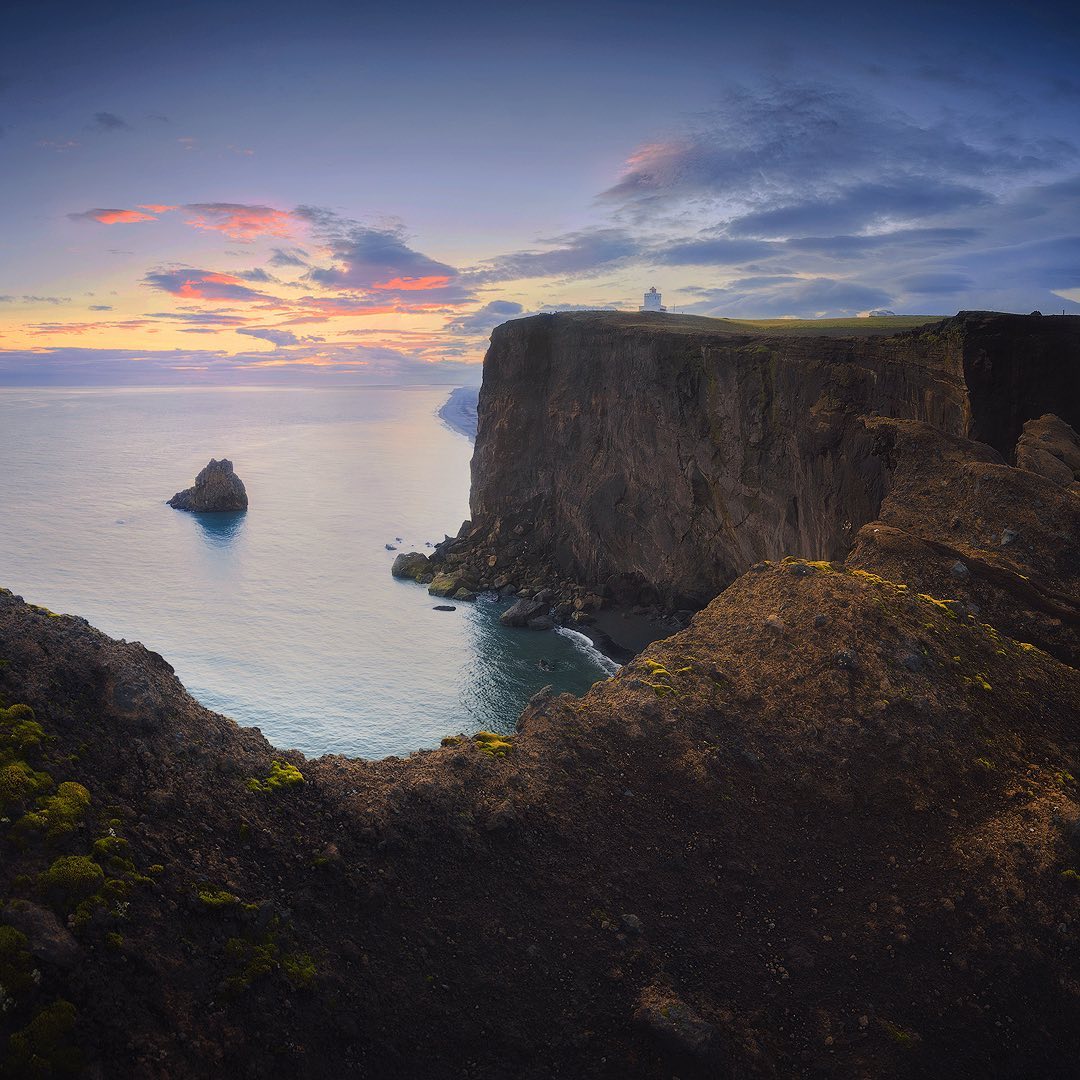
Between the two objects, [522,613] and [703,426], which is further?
[522,613]

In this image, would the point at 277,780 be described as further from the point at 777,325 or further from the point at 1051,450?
the point at 777,325

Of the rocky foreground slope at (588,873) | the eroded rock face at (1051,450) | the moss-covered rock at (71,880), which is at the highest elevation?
the eroded rock face at (1051,450)

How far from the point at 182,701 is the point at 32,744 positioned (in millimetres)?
3767

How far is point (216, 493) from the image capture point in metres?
116

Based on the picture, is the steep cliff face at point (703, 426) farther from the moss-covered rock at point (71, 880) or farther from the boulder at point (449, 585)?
the moss-covered rock at point (71, 880)

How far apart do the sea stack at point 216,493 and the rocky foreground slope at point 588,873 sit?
10406 centimetres

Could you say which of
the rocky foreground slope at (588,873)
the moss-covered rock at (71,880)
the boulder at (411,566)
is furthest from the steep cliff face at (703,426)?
the moss-covered rock at (71,880)

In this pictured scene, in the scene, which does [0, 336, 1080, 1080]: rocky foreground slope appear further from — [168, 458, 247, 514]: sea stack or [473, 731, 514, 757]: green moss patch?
[168, 458, 247, 514]: sea stack

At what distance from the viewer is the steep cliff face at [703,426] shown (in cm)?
4044

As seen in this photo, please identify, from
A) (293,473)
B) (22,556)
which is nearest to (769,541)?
(22,556)

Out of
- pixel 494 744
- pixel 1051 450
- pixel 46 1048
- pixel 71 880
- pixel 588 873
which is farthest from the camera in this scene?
pixel 1051 450

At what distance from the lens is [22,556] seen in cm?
9131

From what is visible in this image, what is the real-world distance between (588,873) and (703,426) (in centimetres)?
5310

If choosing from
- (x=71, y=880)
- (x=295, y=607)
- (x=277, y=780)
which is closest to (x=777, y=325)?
(x=295, y=607)
